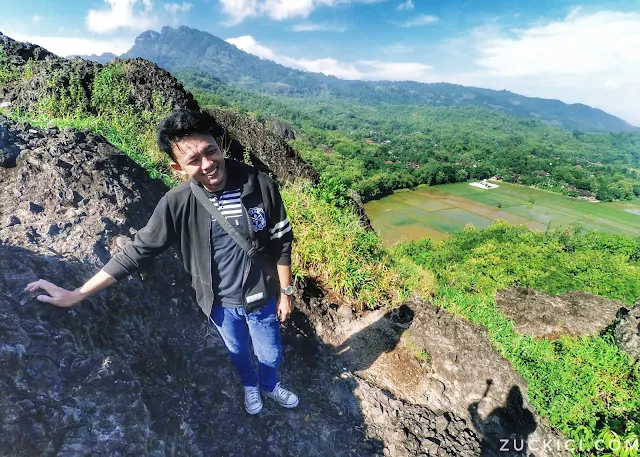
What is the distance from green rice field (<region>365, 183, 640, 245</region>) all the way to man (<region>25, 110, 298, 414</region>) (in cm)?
3125

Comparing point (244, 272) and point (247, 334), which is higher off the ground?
point (244, 272)

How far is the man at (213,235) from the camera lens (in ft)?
5.49

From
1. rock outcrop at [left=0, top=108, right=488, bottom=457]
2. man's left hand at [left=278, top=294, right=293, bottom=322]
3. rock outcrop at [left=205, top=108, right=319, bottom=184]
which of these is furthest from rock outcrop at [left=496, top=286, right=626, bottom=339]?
man's left hand at [left=278, top=294, right=293, bottom=322]

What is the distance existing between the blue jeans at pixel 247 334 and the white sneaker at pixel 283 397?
11.3 inches

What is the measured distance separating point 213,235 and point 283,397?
62.2 inches

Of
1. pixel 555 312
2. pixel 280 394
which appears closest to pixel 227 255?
pixel 280 394

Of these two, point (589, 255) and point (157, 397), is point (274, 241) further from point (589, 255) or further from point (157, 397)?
point (589, 255)

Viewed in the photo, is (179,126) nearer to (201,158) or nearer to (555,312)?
(201,158)

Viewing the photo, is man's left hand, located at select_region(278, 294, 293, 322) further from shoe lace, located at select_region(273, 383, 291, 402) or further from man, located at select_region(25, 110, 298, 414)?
shoe lace, located at select_region(273, 383, 291, 402)

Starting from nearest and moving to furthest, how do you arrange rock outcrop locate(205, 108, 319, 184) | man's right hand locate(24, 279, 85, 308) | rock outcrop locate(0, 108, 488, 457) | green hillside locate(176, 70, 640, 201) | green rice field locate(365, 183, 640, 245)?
rock outcrop locate(0, 108, 488, 457) → man's right hand locate(24, 279, 85, 308) → rock outcrop locate(205, 108, 319, 184) → green rice field locate(365, 183, 640, 245) → green hillside locate(176, 70, 640, 201)

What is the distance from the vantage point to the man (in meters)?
1.67

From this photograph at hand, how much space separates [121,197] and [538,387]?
568cm

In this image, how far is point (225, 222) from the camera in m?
1.80

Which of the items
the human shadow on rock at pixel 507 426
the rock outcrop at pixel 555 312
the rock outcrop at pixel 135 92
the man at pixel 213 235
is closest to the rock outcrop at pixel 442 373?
the human shadow on rock at pixel 507 426
